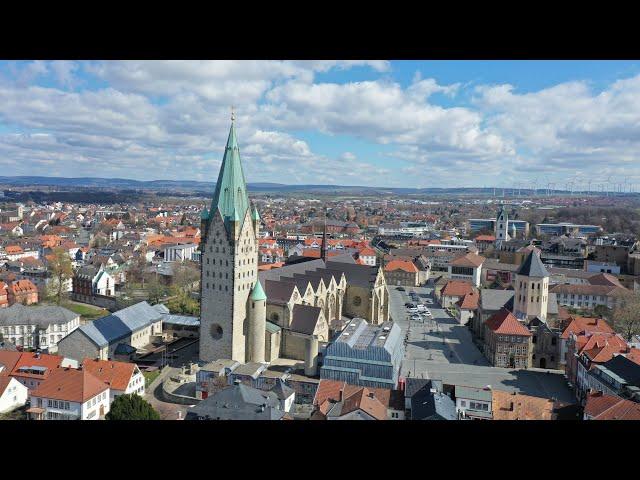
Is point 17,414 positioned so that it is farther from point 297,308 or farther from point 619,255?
point 619,255

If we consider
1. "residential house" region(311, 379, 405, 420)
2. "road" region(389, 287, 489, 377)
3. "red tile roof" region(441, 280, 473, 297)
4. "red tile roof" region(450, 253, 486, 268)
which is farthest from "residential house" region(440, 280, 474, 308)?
"residential house" region(311, 379, 405, 420)

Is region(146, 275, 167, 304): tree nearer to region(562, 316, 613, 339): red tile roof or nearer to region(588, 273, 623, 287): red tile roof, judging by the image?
region(562, 316, 613, 339): red tile roof

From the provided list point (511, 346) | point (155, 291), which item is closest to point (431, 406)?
point (511, 346)

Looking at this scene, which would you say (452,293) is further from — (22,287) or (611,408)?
(22,287)

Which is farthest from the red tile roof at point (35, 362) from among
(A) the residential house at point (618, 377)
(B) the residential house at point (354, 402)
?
(A) the residential house at point (618, 377)

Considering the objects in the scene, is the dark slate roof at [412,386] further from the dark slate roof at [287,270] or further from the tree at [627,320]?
the tree at [627,320]

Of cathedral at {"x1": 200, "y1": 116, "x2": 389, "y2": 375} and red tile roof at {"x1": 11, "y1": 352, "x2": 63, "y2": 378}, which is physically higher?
cathedral at {"x1": 200, "y1": 116, "x2": 389, "y2": 375}
